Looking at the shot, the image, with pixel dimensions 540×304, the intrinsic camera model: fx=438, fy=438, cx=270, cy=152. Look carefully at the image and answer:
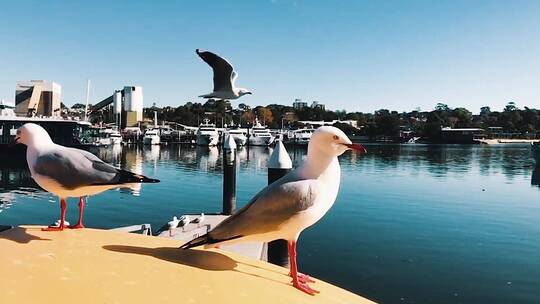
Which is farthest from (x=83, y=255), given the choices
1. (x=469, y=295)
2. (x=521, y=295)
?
(x=521, y=295)

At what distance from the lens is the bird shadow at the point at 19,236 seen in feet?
13.1

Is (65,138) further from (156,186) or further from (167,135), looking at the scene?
(156,186)

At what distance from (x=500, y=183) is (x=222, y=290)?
4792 centimetres

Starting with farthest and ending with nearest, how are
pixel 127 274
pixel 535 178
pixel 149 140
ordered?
pixel 149 140 < pixel 535 178 < pixel 127 274

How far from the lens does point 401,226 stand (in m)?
23.6

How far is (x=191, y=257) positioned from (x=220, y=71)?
8228 millimetres

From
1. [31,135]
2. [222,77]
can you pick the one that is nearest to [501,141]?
[222,77]

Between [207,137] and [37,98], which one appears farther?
[207,137]

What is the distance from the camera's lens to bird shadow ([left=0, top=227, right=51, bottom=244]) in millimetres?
3986

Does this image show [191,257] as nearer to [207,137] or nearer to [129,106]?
[207,137]

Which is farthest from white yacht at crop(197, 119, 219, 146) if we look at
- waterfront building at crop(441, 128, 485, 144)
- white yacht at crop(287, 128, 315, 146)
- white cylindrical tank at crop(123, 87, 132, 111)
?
waterfront building at crop(441, 128, 485, 144)

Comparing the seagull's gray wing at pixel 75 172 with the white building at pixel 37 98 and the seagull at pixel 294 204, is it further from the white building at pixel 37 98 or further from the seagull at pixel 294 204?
the white building at pixel 37 98

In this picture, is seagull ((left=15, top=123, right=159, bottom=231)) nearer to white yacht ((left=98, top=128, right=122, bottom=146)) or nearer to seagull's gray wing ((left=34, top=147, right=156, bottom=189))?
seagull's gray wing ((left=34, top=147, right=156, bottom=189))

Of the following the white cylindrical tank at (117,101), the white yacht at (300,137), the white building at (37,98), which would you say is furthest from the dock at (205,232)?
the white cylindrical tank at (117,101)
